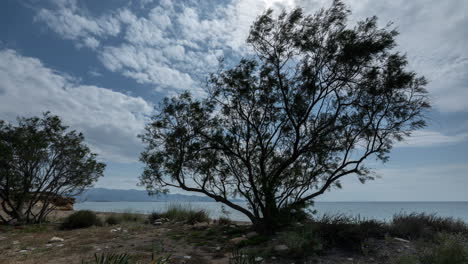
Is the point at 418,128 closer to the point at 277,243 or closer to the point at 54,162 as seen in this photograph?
the point at 277,243

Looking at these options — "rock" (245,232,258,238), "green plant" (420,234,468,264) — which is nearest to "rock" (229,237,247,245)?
"rock" (245,232,258,238)

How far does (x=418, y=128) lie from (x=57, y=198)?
18380 mm

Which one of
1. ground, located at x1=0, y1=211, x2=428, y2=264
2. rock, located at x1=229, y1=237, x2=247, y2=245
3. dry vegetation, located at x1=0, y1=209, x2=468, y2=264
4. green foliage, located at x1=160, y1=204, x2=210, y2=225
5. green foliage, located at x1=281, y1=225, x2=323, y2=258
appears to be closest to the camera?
dry vegetation, located at x1=0, y1=209, x2=468, y2=264

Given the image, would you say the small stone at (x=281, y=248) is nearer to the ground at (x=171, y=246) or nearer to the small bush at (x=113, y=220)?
the ground at (x=171, y=246)

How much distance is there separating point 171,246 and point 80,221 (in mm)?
7795

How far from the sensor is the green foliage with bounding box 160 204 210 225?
48.6 feet

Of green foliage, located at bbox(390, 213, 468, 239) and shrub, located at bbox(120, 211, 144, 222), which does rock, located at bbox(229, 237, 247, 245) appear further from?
shrub, located at bbox(120, 211, 144, 222)

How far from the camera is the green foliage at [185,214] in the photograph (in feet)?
48.6

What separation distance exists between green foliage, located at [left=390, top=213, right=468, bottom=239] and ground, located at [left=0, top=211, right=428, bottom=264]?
0.91 metres

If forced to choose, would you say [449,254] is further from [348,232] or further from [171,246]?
[171,246]

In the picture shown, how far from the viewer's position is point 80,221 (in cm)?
1438

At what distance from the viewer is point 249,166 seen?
10820 millimetres

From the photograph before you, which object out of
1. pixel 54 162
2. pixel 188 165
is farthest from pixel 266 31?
pixel 54 162

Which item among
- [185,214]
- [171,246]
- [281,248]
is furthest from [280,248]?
[185,214]
